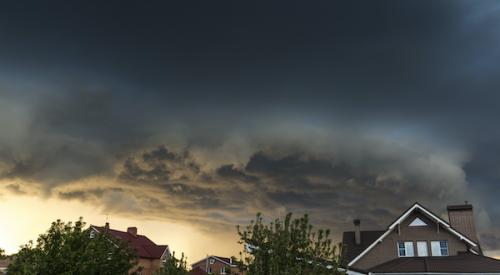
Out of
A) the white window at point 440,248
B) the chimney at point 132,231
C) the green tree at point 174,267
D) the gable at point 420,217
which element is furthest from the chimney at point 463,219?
the chimney at point 132,231

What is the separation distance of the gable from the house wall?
0.20 m

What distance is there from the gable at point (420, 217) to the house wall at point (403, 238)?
20cm

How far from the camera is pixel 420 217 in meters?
40.8

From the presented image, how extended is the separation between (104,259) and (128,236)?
166ft

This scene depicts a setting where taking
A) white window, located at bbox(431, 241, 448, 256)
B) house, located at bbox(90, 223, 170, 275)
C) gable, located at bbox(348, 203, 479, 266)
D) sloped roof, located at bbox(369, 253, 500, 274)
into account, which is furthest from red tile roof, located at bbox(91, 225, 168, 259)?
sloped roof, located at bbox(369, 253, 500, 274)

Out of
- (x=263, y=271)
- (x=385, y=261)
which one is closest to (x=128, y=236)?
(x=385, y=261)

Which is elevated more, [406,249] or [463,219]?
[463,219]

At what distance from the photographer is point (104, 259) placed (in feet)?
78.8

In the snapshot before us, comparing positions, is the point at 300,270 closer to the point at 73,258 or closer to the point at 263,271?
the point at 263,271

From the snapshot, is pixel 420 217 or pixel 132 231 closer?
pixel 420 217

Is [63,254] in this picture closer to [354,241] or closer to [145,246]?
[354,241]

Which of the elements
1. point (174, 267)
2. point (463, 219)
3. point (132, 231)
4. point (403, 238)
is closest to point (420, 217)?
point (403, 238)

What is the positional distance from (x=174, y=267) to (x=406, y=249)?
78.6 feet

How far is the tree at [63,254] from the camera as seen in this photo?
67.3 ft
